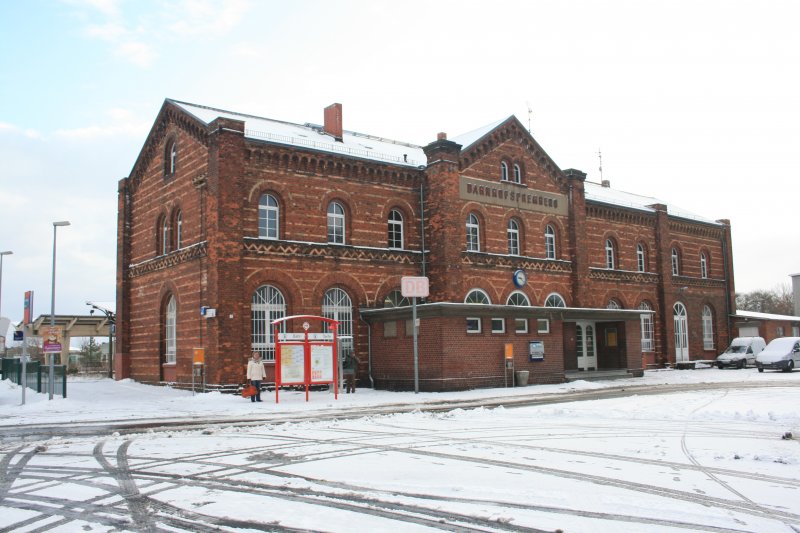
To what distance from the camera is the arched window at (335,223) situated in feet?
95.6

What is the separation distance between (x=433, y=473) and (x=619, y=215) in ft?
110

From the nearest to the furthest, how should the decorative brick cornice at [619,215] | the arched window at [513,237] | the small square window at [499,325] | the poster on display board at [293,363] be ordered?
the poster on display board at [293,363], the small square window at [499,325], the arched window at [513,237], the decorative brick cornice at [619,215]

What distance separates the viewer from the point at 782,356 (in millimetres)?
35844

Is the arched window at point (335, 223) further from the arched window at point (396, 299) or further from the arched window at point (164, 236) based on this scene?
the arched window at point (164, 236)

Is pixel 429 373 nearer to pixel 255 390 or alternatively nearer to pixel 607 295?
pixel 255 390

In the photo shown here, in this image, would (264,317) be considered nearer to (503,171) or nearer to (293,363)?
(293,363)

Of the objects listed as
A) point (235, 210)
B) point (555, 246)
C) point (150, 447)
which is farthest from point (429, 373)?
point (150, 447)

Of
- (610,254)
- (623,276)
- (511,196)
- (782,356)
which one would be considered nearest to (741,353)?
(782,356)

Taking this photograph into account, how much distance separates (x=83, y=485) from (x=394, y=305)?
21.5m

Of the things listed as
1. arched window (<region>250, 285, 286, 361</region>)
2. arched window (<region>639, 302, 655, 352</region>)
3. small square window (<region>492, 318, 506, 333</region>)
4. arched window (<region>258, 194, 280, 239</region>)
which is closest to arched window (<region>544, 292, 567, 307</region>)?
small square window (<region>492, 318, 506, 333</region>)

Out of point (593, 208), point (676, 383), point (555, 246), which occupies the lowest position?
point (676, 383)

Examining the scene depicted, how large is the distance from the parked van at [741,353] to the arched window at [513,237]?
16.0 meters

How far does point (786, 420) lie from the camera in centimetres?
1511

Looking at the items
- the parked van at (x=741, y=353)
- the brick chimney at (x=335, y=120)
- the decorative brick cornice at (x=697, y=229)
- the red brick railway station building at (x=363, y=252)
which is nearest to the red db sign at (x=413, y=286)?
the red brick railway station building at (x=363, y=252)
